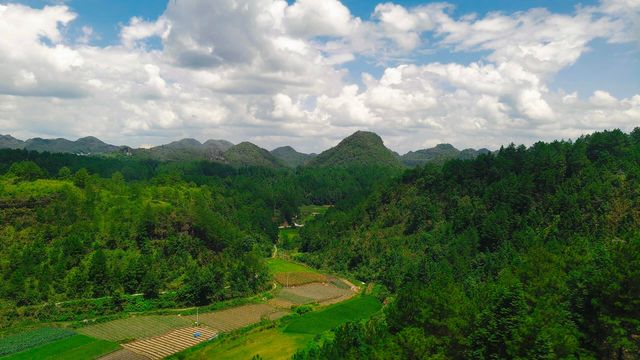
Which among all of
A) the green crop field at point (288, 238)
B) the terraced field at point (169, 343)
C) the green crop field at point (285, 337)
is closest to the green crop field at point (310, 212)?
the green crop field at point (288, 238)

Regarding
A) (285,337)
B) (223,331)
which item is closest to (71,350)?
(223,331)

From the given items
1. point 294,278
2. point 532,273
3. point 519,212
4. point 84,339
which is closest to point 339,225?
point 294,278

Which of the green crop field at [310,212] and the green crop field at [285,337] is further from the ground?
the green crop field at [310,212]

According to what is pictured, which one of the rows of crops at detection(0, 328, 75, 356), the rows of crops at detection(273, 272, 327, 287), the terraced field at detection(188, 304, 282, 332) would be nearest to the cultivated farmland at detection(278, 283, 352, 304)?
the rows of crops at detection(273, 272, 327, 287)

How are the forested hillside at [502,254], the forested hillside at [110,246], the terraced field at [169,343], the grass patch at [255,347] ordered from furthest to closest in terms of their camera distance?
the forested hillside at [110,246] → the terraced field at [169,343] → the grass patch at [255,347] → the forested hillside at [502,254]

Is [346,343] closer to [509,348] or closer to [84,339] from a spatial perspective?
[509,348]

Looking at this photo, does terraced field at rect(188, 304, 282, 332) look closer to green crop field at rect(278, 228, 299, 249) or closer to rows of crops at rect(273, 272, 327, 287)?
rows of crops at rect(273, 272, 327, 287)

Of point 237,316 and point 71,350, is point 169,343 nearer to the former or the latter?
point 71,350

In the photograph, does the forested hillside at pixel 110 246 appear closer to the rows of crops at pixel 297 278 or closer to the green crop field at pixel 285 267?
the rows of crops at pixel 297 278
